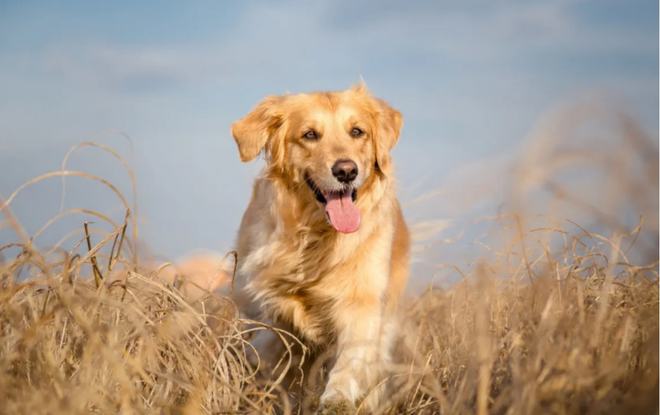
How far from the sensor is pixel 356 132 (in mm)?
4469

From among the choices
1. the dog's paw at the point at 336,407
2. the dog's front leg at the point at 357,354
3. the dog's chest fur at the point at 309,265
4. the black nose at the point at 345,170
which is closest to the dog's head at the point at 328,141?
the black nose at the point at 345,170

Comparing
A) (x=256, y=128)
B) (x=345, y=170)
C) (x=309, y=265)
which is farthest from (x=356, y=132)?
(x=309, y=265)

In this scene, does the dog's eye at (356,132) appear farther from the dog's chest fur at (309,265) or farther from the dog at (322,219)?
the dog's chest fur at (309,265)

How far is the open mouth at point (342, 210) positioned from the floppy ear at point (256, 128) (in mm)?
565

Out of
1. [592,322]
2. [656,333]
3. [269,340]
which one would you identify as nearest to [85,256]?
[269,340]

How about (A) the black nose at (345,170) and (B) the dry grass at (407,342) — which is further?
(A) the black nose at (345,170)

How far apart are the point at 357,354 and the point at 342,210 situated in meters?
0.88

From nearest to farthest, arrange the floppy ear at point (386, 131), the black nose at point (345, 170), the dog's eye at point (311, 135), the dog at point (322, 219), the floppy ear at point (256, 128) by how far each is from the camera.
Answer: the black nose at point (345, 170) → the dog at point (322, 219) → the dog's eye at point (311, 135) → the floppy ear at point (386, 131) → the floppy ear at point (256, 128)

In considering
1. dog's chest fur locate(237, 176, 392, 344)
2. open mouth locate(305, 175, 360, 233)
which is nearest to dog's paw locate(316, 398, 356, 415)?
dog's chest fur locate(237, 176, 392, 344)

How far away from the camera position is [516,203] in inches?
100.0

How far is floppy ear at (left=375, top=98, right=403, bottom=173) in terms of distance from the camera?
4.54 meters

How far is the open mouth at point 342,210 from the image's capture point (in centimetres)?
428

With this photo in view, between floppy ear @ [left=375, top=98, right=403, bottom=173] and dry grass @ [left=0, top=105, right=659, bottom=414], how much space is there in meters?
1.03

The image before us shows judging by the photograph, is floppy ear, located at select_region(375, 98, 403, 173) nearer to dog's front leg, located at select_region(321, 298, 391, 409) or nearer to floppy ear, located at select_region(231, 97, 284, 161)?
floppy ear, located at select_region(231, 97, 284, 161)
